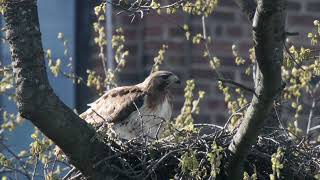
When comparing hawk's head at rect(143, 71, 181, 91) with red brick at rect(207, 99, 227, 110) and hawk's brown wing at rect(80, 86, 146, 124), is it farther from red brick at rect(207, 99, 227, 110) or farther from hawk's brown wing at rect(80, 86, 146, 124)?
red brick at rect(207, 99, 227, 110)

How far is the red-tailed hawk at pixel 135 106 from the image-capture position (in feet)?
21.4

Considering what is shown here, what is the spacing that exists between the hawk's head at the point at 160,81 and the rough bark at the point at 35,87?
2.36 meters

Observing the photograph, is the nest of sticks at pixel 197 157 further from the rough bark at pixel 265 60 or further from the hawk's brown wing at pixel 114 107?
the hawk's brown wing at pixel 114 107

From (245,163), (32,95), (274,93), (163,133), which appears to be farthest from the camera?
(163,133)

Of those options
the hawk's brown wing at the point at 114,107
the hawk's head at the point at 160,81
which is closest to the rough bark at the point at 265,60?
the hawk's brown wing at the point at 114,107

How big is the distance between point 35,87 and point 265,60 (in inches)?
40.6

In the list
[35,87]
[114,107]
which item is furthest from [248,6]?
[35,87]

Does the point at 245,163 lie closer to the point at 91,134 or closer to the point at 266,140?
the point at 266,140

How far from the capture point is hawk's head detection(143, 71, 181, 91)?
276 inches

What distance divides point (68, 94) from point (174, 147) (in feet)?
13.5

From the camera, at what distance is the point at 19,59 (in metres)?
4.60

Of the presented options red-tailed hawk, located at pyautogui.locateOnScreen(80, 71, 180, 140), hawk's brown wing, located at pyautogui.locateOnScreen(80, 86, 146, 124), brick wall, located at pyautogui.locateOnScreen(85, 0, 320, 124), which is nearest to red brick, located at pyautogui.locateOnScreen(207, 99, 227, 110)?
brick wall, located at pyautogui.locateOnScreen(85, 0, 320, 124)

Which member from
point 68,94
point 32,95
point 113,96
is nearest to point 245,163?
point 32,95

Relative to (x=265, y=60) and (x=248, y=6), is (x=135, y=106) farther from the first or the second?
(x=265, y=60)
